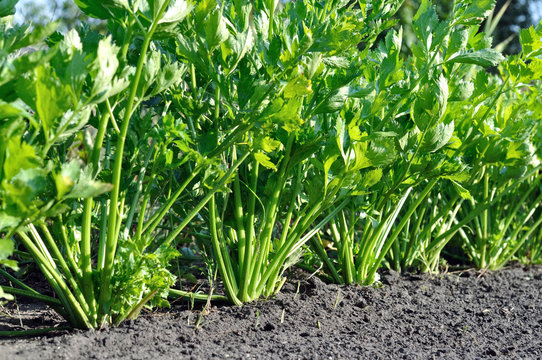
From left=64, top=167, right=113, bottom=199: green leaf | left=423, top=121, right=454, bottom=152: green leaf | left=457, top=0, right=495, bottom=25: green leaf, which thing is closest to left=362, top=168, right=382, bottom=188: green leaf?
left=423, top=121, right=454, bottom=152: green leaf

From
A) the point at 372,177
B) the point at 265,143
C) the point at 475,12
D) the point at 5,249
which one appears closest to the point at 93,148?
the point at 5,249

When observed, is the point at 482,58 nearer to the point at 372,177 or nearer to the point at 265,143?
the point at 372,177

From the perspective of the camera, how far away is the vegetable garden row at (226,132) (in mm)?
1175

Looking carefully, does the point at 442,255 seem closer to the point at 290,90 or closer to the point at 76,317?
the point at 290,90

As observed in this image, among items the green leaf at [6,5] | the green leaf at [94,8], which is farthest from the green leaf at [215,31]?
the green leaf at [6,5]

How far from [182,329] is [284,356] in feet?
1.03

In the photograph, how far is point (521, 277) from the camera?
2.64 m

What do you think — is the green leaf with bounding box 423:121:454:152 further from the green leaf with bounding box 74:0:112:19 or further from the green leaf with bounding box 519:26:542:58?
the green leaf with bounding box 74:0:112:19

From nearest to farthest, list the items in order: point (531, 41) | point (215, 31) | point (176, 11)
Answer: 1. point (176, 11)
2. point (215, 31)
3. point (531, 41)

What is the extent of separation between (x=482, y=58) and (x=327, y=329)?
3.07 ft

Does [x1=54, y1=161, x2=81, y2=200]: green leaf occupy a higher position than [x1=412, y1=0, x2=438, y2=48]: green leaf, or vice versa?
[x1=412, y1=0, x2=438, y2=48]: green leaf

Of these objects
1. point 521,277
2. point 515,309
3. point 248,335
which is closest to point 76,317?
point 248,335

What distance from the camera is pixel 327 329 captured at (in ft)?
5.67

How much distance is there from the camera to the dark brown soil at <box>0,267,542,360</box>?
143 cm
